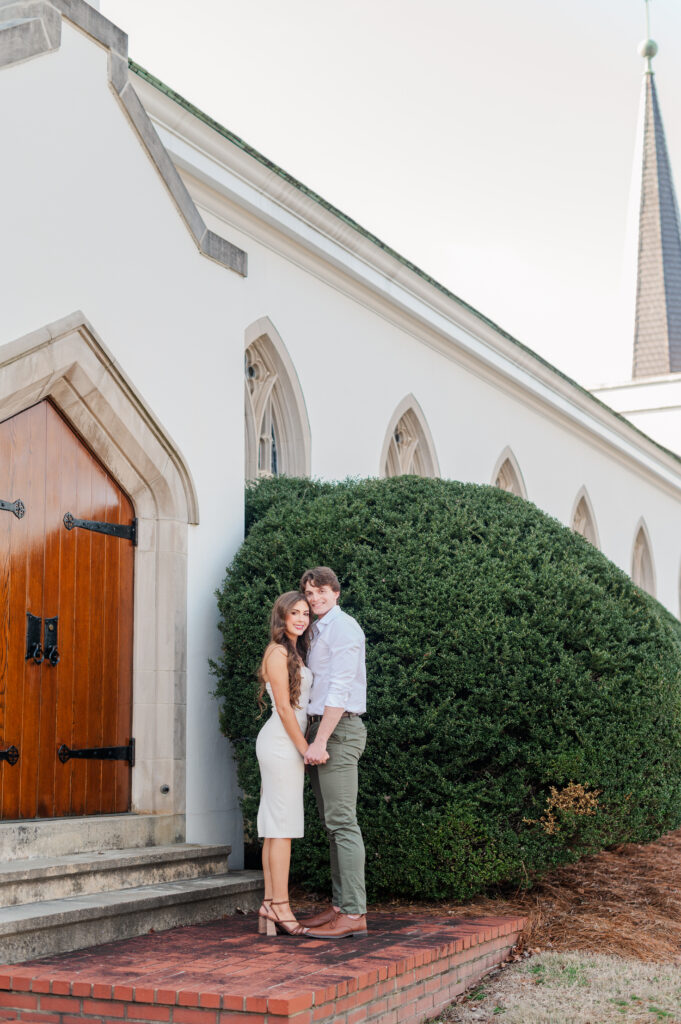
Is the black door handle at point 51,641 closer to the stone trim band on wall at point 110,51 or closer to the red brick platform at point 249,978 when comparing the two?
the red brick platform at point 249,978

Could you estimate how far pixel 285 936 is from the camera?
6.02 meters

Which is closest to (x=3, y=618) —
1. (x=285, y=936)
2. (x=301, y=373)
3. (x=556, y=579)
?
(x=285, y=936)

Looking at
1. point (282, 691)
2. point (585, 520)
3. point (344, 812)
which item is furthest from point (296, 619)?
point (585, 520)

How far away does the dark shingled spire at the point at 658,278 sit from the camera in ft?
143

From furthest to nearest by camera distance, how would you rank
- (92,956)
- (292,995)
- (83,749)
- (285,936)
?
(83,749) → (285,936) → (92,956) → (292,995)

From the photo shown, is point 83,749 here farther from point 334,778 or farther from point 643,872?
point 643,872

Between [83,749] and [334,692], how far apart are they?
1.89 metres

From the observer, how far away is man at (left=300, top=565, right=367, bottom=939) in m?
6.01

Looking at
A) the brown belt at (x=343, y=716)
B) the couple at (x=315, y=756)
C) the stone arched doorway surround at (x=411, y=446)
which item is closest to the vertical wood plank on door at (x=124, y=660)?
the couple at (x=315, y=756)

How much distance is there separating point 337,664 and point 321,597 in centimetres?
40

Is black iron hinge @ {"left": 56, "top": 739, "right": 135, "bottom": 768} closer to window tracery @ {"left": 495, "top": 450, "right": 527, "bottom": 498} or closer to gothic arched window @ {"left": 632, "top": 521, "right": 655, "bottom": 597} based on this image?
window tracery @ {"left": 495, "top": 450, "right": 527, "bottom": 498}

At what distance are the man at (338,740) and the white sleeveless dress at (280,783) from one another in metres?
0.10

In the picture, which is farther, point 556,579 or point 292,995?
point 556,579

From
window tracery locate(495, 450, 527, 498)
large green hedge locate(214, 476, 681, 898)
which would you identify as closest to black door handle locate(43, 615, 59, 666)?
large green hedge locate(214, 476, 681, 898)
